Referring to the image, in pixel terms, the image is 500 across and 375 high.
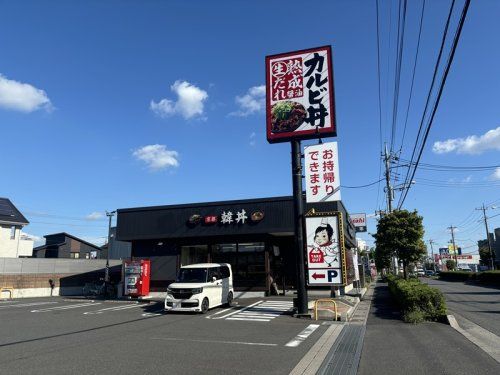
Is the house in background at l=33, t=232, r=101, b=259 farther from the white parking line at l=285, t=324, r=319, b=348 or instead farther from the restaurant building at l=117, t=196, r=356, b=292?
the white parking line at l=285, t=324, r=319, b=348

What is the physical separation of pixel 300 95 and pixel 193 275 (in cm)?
889

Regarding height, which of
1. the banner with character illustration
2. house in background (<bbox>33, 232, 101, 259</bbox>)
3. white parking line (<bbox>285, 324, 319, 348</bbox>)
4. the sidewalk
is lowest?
white parking line (<bbox>285, 324, 319, 348</bbox>)

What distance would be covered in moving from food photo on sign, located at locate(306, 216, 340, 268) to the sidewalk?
3.12 metres

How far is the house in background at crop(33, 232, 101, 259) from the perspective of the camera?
4869 centimetres

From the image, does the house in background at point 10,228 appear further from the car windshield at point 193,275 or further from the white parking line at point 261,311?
the white parking line at point 261,311

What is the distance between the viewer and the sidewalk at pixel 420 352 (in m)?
7.14

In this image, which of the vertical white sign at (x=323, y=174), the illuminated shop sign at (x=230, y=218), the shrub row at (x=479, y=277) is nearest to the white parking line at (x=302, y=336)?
the vertical white sign at (x=323, y=174)

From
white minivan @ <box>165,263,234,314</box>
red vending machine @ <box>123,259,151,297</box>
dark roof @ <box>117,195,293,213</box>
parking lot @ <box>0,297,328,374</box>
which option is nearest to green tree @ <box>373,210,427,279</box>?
dark roof @ <box>117,195,293,213</box>

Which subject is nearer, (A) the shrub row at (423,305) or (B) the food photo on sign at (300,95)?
(A) the shrub row at (423,305)

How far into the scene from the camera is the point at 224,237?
77.7ft

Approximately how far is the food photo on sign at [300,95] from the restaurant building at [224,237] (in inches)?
252

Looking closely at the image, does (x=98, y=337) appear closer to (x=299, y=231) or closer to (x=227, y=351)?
(x=227, y=351)

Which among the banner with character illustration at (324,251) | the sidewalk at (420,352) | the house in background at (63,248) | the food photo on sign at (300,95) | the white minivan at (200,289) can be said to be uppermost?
the food photo on sign at (300,95)

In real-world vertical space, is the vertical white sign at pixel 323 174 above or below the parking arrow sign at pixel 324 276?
above
